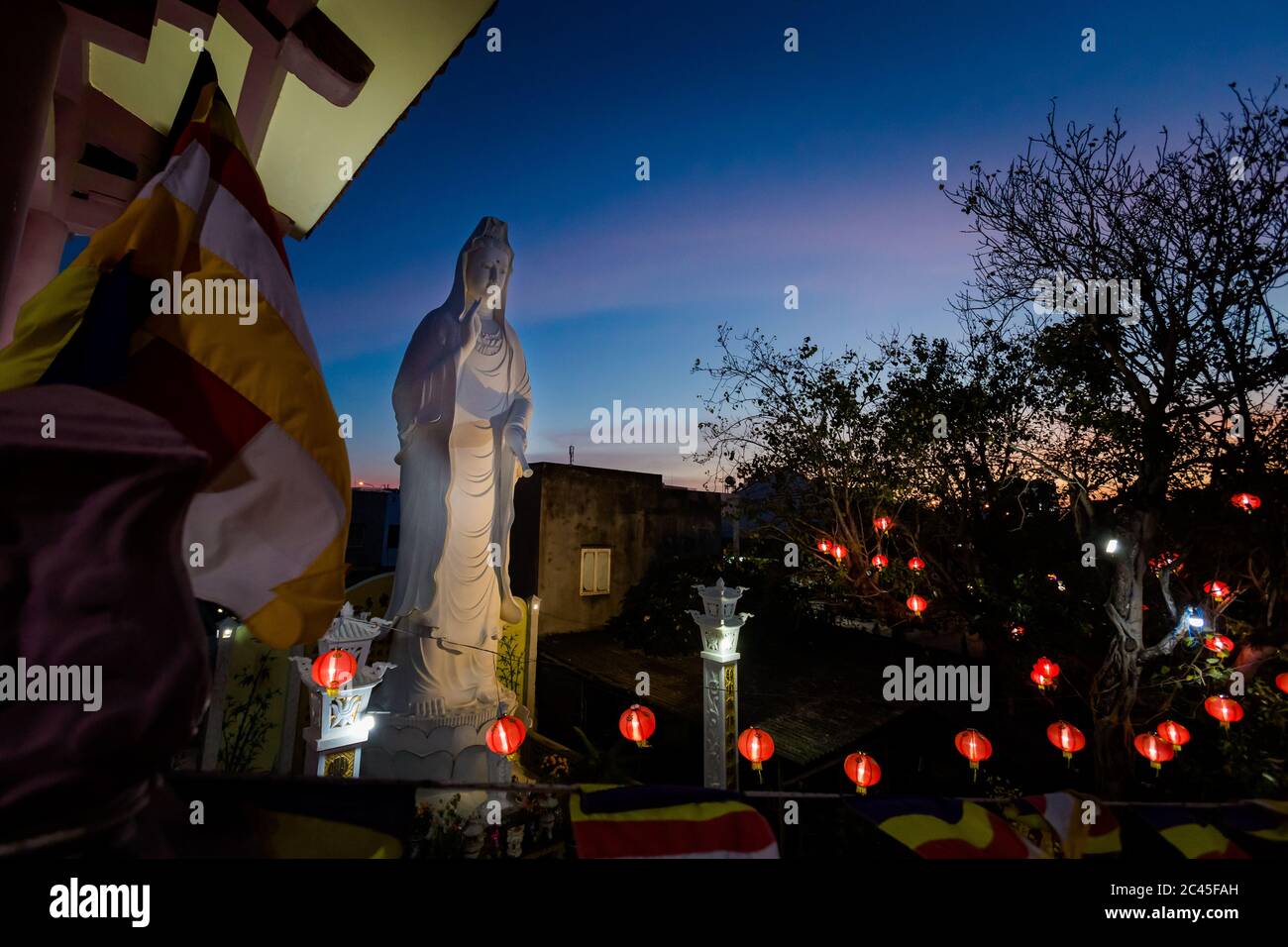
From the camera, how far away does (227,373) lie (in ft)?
6.15

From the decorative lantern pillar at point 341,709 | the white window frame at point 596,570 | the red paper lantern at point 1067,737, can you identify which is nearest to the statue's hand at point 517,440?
the decorative lantern pillar at point 341,709

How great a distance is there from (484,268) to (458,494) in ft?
10.0

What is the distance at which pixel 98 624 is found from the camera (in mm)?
1170

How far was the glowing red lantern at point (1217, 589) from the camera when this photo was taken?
26.4ft

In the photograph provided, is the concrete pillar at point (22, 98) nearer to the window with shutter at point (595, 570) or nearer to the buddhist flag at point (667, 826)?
the buddhist flag at point (667, 826)

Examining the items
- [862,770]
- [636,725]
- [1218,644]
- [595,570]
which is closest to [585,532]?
[595,570]

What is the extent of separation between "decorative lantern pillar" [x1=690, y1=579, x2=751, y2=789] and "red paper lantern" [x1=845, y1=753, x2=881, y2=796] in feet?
4.73

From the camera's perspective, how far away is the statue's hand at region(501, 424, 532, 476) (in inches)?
285

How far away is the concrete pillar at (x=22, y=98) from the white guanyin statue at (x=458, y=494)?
17.1 feet

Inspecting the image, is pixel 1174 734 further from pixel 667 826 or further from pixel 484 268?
pixel 484 268

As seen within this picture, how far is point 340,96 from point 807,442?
31.1ft

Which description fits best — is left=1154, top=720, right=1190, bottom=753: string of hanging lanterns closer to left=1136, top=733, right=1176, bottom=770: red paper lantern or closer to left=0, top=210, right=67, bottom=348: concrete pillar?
left=1136, top=733, right=1176, bottom=770: red paper lantern

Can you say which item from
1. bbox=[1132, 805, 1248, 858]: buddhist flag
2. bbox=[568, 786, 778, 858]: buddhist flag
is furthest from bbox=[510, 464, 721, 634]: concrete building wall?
bbox=[1132, 805, 1248, 858]: buddhist flag

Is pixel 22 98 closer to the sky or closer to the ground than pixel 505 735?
closer to the sky
